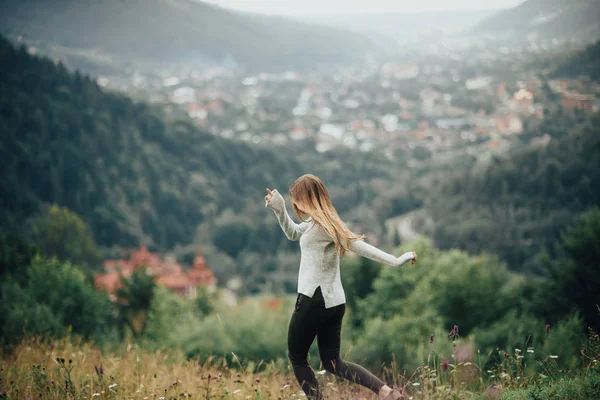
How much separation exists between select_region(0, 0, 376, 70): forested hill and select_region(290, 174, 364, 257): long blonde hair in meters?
49.4

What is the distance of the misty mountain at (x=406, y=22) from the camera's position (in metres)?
64.5

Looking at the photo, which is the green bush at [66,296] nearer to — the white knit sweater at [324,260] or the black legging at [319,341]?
the black legging at [319,341]

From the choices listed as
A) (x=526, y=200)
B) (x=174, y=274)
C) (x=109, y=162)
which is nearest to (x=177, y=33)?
(x=109, y=162)

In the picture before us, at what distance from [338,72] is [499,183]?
2609 inches

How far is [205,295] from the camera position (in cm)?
2134

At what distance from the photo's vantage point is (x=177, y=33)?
236 ft

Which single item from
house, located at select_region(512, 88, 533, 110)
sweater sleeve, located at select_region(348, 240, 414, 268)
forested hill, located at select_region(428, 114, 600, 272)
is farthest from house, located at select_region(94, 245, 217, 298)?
house, located at select_region(512, 88, 533, 110)

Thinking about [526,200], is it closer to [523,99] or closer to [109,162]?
[523,99]

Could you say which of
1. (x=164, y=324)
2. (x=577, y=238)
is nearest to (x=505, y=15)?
(x=577, y=238)

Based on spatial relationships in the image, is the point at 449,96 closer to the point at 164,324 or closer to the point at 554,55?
the point at 554,55

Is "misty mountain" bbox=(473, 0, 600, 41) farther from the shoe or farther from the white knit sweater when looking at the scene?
the shoe

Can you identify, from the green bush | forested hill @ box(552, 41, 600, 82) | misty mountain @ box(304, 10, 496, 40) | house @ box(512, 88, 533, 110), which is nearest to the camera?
the green bush

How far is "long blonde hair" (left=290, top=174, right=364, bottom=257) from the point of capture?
2.28 meters

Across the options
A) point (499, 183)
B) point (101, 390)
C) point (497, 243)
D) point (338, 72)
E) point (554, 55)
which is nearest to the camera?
point (101, 390)
